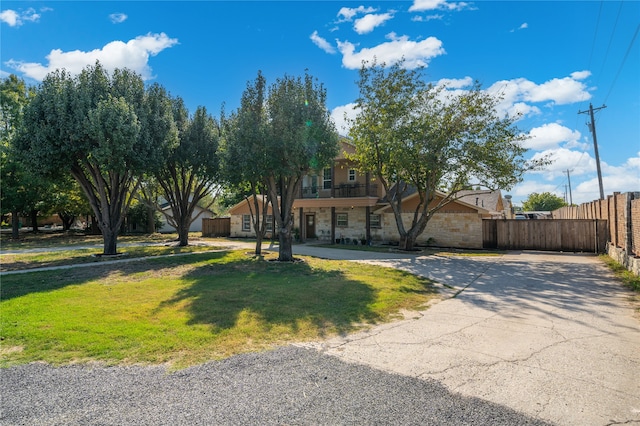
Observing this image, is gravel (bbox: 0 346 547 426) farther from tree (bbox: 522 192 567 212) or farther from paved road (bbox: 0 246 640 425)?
tree (bbox: 522 192 567 212)

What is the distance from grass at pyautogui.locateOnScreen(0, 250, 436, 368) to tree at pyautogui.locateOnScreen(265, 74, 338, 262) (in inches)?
149

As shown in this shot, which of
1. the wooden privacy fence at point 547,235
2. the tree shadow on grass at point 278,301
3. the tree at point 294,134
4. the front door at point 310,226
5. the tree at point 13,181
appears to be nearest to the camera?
the tree shadow on grass at point 278,301

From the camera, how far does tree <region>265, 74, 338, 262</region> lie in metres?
12.5

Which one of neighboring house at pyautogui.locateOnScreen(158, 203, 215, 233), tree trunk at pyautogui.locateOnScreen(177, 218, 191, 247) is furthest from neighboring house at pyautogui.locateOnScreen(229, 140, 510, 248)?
neighboring house at pyautogui.locateOnScreen(158, 203, 215, 233)

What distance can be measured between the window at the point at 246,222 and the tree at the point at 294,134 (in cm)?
1641

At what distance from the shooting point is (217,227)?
32.3 meters

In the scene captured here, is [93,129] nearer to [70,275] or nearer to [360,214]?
[70,275]

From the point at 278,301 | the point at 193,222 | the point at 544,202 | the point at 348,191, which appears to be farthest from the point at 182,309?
the point at 544,202

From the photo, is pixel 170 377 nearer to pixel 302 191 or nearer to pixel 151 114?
pixel 151 114

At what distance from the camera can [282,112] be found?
1268cm

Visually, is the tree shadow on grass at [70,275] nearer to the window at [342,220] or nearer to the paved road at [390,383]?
the paved road at [390,383]

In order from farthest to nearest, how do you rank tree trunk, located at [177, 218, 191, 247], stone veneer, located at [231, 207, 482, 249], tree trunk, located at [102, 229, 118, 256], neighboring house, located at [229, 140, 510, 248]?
tree trunk, located at [177, 218, 191, 247] → neighboring house, located at [229, 140, 510, 248] → stone veneer, located at [231, 207, 482, 249] → tree trunk, located at [102, 229, 118, 256]

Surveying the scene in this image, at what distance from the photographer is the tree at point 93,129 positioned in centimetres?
1287

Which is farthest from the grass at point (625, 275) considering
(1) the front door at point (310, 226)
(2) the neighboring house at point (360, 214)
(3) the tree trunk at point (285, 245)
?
(1) the front door at point (310, 226)
